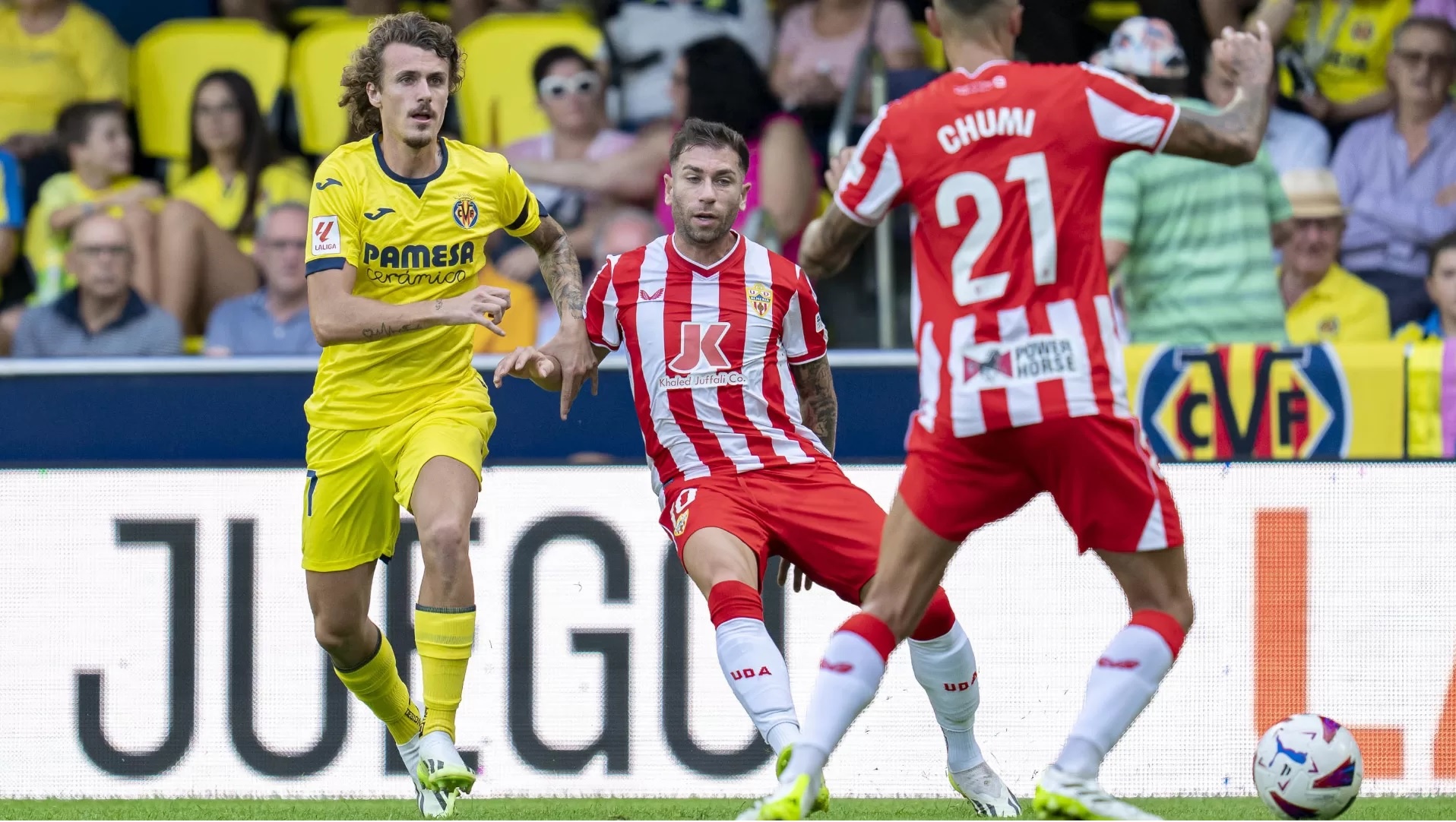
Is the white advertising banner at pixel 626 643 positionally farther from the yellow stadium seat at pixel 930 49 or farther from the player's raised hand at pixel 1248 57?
the yellow stadium seat at pixel 930 49

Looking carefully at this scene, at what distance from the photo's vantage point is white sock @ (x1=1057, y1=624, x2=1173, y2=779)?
13.8 ft

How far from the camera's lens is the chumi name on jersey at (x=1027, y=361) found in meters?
4.23

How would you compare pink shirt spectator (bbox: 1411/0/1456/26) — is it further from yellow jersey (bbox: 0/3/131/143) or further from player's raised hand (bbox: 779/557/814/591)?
yellow jersey (bbox: 0/3/131/143)

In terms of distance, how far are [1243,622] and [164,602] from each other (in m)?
3.59

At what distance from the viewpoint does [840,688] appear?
14.3 feet

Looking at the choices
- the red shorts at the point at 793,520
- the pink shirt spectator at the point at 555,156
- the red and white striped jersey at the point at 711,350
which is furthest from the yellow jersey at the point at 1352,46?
A: the red shorts at the point at 793,520

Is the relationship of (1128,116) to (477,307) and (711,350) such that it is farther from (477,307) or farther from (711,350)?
(477,307)

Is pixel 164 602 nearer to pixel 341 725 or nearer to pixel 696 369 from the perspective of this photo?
pixel 341 725

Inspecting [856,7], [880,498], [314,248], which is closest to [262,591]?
[314,248]

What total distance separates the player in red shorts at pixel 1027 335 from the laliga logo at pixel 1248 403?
3031 millimetres

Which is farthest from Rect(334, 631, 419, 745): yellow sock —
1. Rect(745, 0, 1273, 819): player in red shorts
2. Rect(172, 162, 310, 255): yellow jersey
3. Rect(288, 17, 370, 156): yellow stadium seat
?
Rect(288, 17, 370, 156): yellow stadium seat

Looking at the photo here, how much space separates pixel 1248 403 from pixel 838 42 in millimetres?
3113

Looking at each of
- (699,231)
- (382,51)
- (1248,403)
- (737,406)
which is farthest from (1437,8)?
(382,51)

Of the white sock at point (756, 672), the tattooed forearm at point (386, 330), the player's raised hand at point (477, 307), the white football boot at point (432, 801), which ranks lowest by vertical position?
the white football boot at point (432, 801)
